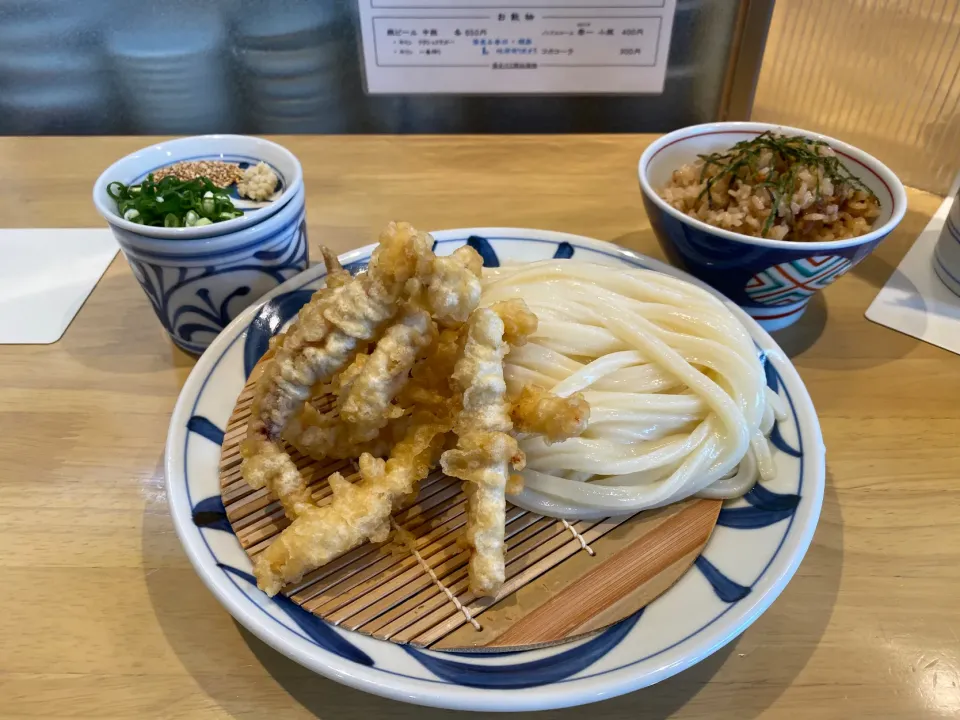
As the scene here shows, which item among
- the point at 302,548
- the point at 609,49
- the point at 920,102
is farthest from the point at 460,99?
the point at 302,548

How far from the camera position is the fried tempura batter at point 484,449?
108 centimetres

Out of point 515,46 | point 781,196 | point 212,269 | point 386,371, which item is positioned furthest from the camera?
point 515,46

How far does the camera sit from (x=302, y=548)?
3.51ft

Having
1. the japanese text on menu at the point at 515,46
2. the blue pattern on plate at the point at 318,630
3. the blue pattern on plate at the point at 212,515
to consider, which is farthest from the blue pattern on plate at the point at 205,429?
the japanese text on menu at the point at 515,46

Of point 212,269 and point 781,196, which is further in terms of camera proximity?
point 781,196

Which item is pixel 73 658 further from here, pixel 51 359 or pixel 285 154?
pixel 285 154

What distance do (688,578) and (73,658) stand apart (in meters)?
1.03

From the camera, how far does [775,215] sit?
1597mm

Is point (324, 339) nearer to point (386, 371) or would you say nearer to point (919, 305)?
point (386, 371)

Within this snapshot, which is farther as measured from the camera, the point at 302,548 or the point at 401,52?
the point at 401,52

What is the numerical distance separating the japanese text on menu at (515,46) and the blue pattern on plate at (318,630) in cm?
191

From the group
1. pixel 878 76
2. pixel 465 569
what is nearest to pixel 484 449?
pixel 465 569

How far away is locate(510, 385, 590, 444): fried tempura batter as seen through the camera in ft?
3.63

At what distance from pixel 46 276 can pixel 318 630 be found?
149 cm
